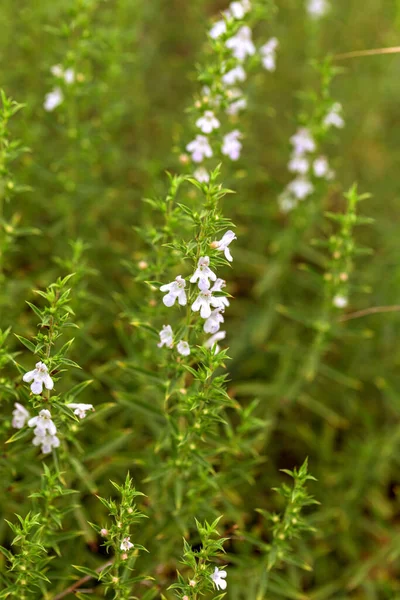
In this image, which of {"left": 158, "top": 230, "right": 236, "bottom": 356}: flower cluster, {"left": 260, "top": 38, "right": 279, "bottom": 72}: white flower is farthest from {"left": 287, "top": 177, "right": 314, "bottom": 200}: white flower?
{"left": 158, "top": 230, "right": 236, "bottom": 356}: flower cluster

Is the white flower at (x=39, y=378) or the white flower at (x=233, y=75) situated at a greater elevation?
the white flower at (x=233, y=75)

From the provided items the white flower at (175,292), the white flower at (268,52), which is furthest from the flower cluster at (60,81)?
the white flower at (175,292)

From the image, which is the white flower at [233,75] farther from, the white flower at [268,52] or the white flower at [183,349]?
the white flower at [183,349]

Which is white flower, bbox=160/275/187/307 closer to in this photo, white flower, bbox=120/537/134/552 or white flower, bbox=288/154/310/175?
white flower, bbox=120/537/134/552

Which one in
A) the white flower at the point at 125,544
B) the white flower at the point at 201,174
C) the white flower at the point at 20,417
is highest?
the white flower at the point at 201,174

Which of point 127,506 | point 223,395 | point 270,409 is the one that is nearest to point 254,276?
point 270,409

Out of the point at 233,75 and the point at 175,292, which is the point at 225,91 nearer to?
the point at 233,75
